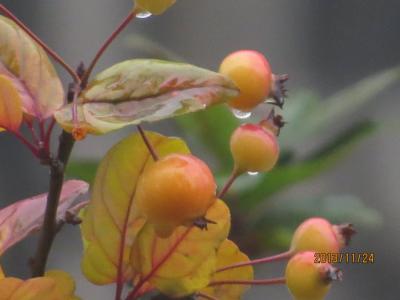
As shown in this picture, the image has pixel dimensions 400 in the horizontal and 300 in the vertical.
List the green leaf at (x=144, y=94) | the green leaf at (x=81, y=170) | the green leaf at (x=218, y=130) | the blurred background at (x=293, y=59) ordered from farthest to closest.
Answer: the blurred background at (x=293, y=59) < the green leaf at (x=218, y=130) < the green leaf at (x=81, y=170) < the green leaf at (x=144, y=94)

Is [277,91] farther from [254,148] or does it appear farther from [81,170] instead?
[81,170]

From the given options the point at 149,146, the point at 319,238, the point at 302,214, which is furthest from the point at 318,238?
the point at 302,214

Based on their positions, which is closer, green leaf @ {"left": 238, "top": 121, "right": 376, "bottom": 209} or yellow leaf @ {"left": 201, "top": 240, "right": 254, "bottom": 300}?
yellow leaf @ {"left": 201, "top": 240, "right": 254, "bottom": 300}

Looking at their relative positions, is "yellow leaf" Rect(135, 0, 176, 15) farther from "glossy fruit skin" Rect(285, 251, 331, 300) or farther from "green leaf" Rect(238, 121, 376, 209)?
"green leaf" Rect(238, 121, 376, 209)

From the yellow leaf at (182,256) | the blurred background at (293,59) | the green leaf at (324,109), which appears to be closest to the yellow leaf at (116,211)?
the yellow leaf at (182,256)

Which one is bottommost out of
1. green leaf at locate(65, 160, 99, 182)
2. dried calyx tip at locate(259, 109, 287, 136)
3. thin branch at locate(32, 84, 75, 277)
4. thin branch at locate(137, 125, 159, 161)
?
thin branch at locate(32, 84, 75, 277)

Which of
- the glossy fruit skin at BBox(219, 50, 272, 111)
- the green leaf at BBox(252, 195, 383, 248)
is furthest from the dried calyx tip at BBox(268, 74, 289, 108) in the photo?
the green leaf at BBox(252, 195, 383, 248)

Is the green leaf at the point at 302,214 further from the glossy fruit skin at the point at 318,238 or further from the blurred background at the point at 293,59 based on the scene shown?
the glossy fruit skin at the point at 318,238
